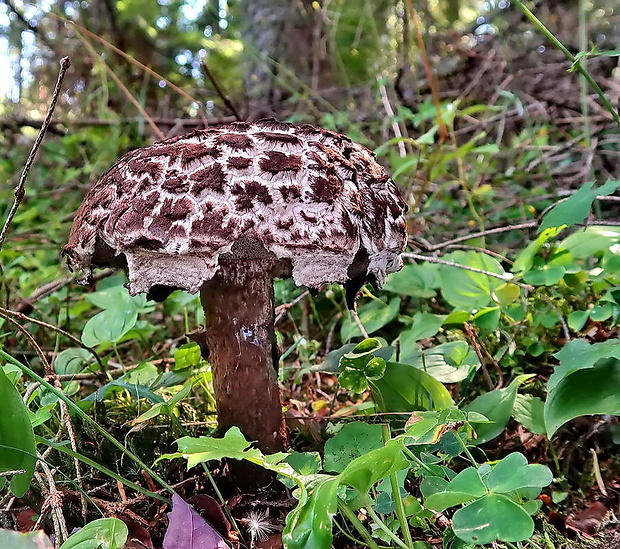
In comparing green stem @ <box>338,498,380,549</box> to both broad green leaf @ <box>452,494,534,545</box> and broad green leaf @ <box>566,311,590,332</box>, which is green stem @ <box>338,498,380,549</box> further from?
broad green leaf @ <box>566,311,590,332</box>

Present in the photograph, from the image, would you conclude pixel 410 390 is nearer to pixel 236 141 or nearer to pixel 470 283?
pixel 470 283

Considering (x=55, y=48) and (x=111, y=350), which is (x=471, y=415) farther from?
(x=55, y=48)

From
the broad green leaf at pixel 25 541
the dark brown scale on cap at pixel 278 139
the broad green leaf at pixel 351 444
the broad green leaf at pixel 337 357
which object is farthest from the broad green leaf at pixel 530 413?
the broad green leaf at pixel 25 541

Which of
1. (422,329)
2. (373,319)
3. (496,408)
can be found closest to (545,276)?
(422,329)

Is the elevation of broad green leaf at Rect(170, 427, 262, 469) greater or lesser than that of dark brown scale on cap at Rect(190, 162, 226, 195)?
lesser

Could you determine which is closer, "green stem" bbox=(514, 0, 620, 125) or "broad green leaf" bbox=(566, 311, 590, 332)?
"green stem" bbox=(514, 0, 620, 125)

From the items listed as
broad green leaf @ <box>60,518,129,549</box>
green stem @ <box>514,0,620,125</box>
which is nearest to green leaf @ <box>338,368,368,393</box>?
broad green leaf @ <box>60,518,129,549</box>

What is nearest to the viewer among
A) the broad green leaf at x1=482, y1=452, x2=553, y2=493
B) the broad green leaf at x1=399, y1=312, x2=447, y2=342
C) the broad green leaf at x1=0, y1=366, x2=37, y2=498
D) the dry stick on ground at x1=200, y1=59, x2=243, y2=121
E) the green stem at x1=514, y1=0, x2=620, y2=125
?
the broad green leaf at x1=482, y1=452, x2=553, y2=493
